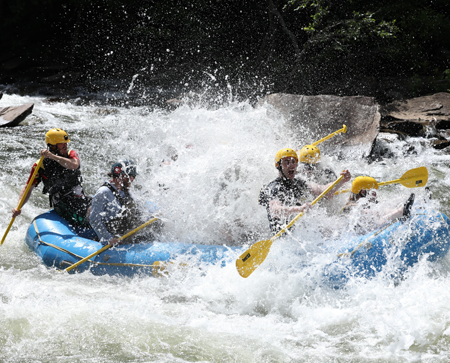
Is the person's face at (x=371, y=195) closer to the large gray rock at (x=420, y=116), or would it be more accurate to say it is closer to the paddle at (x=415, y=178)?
the paddle at (x=415, y=178)

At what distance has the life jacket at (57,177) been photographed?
4672 mm

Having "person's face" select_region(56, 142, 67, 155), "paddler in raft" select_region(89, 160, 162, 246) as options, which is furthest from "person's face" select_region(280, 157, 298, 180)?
"person's face" select_region(56, 142, 67, 155)

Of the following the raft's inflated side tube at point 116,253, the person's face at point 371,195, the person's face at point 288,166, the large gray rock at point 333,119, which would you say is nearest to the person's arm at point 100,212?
the raft's inflated side tube at point 116,253

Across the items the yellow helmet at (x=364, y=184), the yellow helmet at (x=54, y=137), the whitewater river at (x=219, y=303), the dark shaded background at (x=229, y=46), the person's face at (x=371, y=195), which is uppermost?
the dark shaded background at (x=229, y=46)

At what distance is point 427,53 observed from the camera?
13289mm

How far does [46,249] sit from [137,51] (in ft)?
38.0

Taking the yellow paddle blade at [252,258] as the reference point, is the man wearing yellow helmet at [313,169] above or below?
above

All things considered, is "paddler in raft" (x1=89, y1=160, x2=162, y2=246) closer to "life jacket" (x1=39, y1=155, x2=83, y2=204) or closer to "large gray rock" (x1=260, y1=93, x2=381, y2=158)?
"life jacket" (x1=39, y1=155, x2=83, y2=204)

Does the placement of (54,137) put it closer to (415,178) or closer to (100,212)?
(100,212)

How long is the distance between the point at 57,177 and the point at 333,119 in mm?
5648

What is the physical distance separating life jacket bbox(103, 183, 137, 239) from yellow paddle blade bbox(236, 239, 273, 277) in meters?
1.27

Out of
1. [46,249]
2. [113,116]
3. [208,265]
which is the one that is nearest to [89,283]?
[46,249]

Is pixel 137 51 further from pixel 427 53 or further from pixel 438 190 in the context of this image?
pixel 438 190

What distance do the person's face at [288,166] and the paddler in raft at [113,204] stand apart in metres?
1.39
